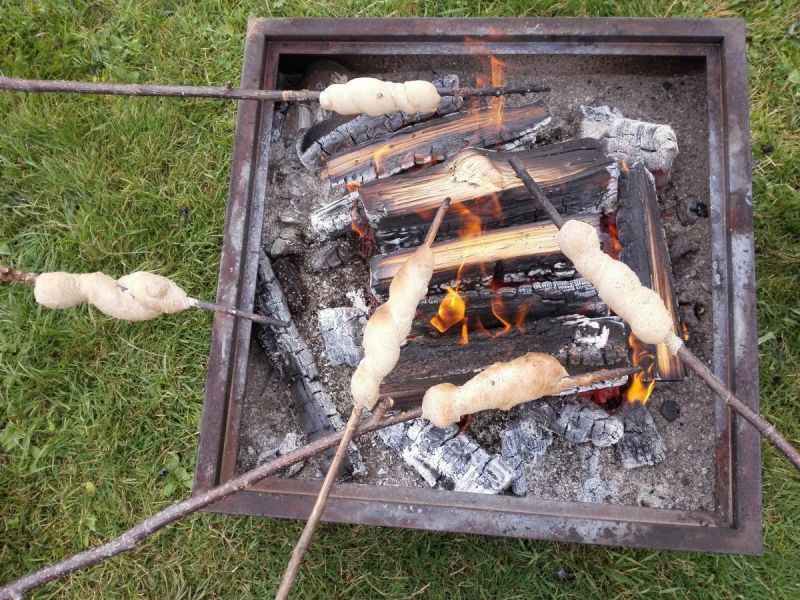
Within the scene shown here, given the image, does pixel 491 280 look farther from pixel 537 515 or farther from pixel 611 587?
pixel 611 587

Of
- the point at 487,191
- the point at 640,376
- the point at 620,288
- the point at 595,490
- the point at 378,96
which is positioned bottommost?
the point at 595,490

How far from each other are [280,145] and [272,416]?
1.17 m

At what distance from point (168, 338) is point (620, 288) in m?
2.22

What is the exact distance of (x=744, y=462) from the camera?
214 cm

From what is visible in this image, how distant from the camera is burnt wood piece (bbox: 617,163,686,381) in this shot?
2475mm

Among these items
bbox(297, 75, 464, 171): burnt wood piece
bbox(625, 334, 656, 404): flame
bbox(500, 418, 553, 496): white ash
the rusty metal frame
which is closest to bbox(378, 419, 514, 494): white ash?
bbox(500, 418, 553, 496): white ash

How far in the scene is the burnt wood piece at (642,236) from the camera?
8.12ft

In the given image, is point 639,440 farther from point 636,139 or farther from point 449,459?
point 636,139

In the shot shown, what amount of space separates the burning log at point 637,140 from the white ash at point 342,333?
1220 millimetres

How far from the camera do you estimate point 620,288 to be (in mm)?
1815

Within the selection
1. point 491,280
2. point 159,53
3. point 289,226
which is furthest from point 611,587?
point 159,53

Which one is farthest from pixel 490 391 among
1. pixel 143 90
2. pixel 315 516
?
pixel 143 90

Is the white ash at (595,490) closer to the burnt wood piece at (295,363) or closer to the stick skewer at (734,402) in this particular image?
the stick skewer at (734,402)

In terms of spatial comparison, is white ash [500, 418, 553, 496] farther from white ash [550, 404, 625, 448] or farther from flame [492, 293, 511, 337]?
flame [492, 293, 511, 337]
